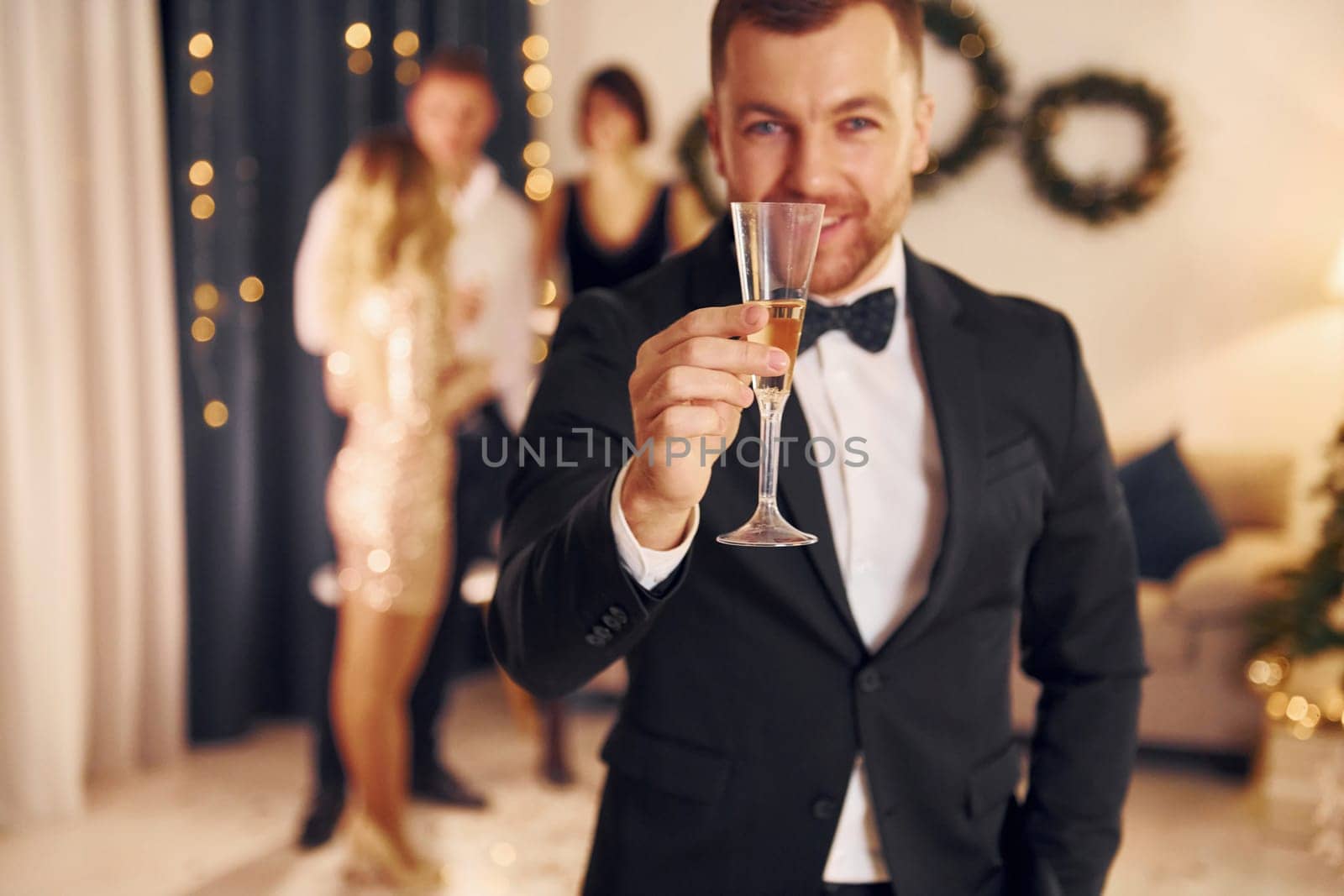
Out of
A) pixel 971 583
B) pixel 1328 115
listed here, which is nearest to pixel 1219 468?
pixel 1328 115

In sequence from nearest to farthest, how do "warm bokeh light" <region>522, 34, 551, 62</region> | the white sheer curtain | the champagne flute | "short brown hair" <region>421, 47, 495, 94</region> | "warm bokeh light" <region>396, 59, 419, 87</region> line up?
the champagne flute
the white sheer curtain
"short brown hair" <region>421, 47, 495, 94</region>
"warm bokeh light" <region>396, 59, 419, 87</region>
"warm bokeh light" <region>522, 34, 551, 62</region>

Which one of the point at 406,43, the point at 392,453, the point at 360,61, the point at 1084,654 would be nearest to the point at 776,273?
the point at 1084,654

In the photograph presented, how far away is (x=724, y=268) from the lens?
1279 mm

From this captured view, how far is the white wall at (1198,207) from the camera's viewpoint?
305cm

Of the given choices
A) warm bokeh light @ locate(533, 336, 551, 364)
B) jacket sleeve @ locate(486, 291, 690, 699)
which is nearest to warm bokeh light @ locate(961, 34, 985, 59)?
jacket sleeve @ locate(486, 291, 690, 699)

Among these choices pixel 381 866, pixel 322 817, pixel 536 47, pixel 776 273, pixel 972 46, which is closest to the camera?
pixel 776 273

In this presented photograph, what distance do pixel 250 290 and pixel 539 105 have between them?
4.87ft

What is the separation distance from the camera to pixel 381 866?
3070mm

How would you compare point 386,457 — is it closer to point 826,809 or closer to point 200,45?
point 200,45

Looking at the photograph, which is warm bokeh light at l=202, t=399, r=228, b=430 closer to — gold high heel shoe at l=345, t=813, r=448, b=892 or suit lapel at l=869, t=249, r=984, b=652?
gold high heel shoe at l=345, t=813, r=448, b=892

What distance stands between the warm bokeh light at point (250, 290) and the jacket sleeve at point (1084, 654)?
10.7ft

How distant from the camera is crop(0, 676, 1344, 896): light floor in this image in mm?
3041

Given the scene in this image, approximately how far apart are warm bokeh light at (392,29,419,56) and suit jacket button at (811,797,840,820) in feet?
12.7

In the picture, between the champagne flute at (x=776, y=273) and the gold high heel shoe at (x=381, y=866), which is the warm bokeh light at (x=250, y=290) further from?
the champagne flute at (x=776, y=273)
